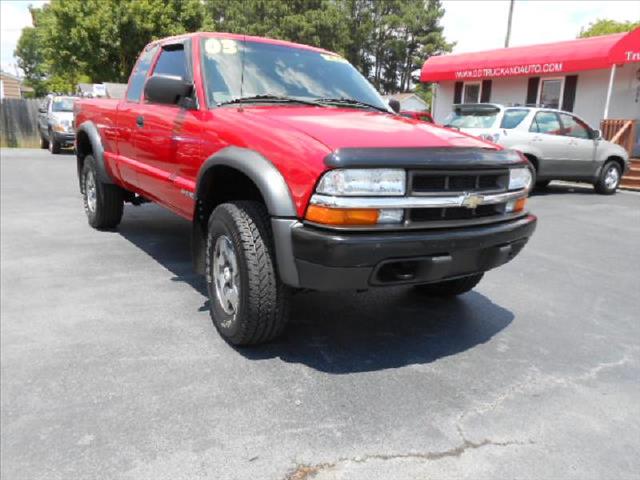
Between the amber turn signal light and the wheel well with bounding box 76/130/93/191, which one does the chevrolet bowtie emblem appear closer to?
the amber turn signal light

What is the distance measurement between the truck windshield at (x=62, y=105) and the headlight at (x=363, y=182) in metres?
17.3

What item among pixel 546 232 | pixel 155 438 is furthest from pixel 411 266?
pixel 546 232

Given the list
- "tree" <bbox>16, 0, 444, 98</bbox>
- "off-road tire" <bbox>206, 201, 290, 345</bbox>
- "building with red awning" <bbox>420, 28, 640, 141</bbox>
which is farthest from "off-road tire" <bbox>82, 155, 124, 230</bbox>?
"tree" <bbox>16, 0, 444, 98</bbox>

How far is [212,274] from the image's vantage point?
341 centimetres

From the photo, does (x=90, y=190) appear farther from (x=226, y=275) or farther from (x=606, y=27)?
(x=606, y=27)

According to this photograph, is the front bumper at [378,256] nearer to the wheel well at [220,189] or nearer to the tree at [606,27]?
the wheel well at [220,189]

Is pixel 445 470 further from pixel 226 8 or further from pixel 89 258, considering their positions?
pixel 226 8

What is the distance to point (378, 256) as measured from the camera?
8.54ft

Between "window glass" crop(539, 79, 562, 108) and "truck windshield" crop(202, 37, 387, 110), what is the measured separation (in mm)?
14899

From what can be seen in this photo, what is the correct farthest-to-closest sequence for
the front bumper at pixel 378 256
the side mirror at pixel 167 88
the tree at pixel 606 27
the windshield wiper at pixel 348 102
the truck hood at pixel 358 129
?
1. the tree at pixel 606 27
2. the windshield wiper at pixel 348 102
3. the side mirror at pixel 167 88
4. the truck hood at pixel 358 129
5. the front bumper at pixel 378 256

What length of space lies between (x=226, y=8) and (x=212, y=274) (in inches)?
1941

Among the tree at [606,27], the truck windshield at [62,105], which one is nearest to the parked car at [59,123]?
the truck windshield at [62,105]

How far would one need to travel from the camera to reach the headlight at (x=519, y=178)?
3.19 meters

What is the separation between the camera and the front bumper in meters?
2.57
